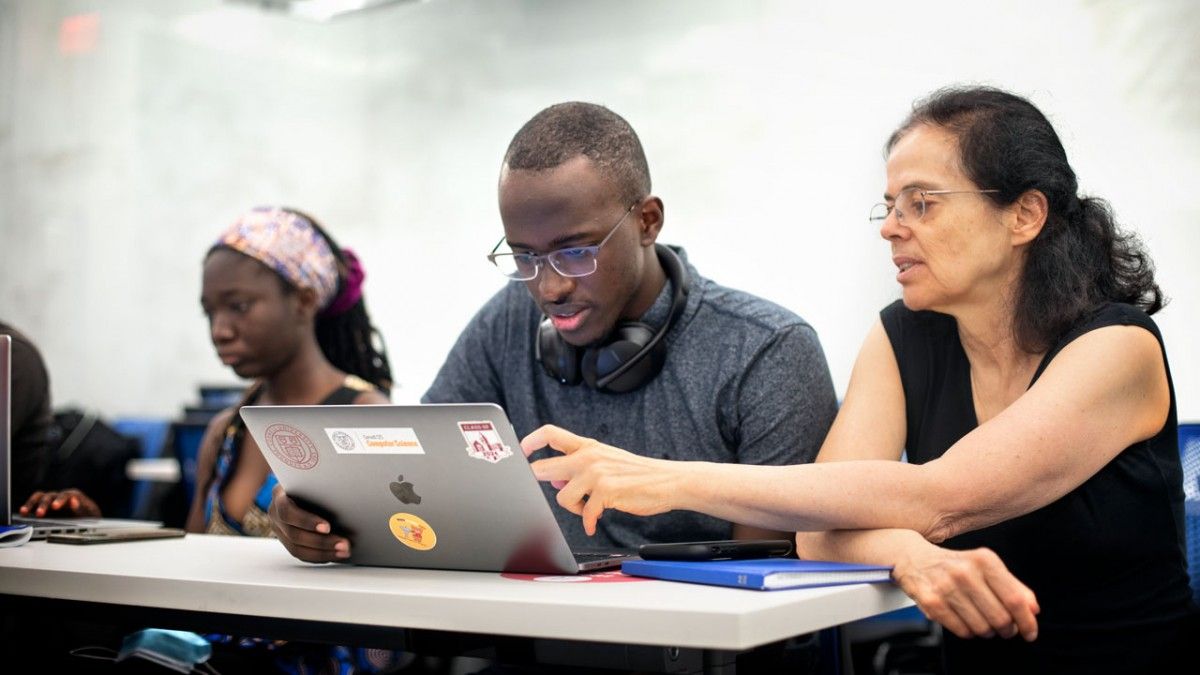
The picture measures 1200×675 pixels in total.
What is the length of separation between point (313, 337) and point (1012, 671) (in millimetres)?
1615

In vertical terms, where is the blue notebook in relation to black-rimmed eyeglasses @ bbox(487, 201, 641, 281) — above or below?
below

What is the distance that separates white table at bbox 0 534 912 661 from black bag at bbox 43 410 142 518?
2.59 metres

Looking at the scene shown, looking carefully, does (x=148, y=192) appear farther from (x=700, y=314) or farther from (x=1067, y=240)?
(x=1067, y=240)

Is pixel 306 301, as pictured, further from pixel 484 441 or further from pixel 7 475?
pixel 484 441

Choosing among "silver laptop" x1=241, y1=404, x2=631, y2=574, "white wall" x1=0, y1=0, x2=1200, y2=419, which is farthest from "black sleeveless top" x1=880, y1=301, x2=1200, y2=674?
"white wall" x1=0, y1=0, x2=1200, y2=419

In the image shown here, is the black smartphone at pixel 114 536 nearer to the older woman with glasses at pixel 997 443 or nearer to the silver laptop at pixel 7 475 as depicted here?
the silver laptop at pixel 7 475

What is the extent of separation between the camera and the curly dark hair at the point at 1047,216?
1.65m

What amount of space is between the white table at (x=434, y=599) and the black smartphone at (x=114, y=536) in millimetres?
163

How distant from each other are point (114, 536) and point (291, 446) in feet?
1.99

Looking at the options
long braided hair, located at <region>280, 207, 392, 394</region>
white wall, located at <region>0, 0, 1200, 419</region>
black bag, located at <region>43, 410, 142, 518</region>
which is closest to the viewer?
long braided hair, located at <region>280, 207, 392, 394</region>

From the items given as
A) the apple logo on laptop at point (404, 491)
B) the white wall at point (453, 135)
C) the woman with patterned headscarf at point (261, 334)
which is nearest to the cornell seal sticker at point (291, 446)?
the apple logo on laptop at point (404, 491)

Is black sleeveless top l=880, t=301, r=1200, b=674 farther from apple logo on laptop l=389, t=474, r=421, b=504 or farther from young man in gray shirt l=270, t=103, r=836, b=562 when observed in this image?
apple logo on laptop l=389, t=474, r=421, b=504

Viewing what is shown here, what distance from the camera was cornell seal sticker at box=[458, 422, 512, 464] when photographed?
1.24m

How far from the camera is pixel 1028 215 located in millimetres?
1691
